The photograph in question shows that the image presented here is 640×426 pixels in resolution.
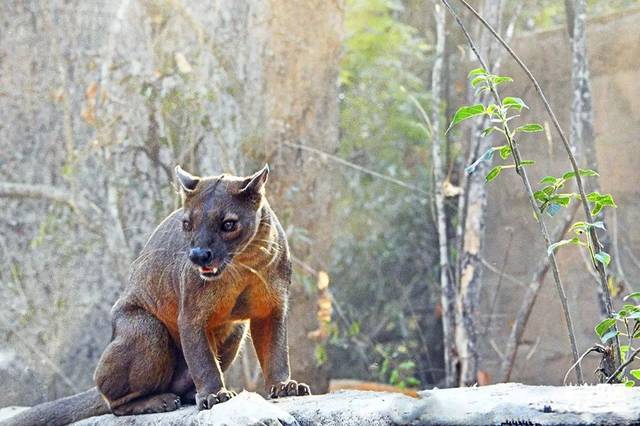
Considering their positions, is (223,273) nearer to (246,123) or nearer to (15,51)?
(246,123)

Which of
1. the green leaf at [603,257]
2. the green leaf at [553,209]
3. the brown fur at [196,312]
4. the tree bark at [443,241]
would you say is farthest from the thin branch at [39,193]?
the green leaf at [603,257]

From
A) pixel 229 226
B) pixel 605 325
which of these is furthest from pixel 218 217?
pixel 605 325

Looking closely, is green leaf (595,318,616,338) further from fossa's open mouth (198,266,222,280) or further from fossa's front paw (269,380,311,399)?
fossa's open mouth (198,266,222,280)

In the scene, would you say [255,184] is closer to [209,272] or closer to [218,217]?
[218,217]

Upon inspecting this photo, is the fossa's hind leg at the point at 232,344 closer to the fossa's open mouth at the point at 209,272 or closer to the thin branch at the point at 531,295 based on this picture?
the fossa's open mouth at the point at 209,272

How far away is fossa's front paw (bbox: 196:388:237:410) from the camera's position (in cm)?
430

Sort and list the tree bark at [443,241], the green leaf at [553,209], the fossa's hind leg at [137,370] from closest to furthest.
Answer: the green leaf at [553,209]
the fossa's hind leg at [137,370]
the tree bark at [443,241]

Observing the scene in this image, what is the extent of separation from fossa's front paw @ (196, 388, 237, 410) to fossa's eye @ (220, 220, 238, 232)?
70 centimetres

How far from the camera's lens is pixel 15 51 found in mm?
7406

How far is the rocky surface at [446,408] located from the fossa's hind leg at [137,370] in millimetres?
312

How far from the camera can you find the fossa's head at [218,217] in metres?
4.26

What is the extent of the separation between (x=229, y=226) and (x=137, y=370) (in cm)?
86

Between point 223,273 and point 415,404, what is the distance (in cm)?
123

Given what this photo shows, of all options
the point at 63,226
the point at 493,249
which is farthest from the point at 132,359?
the point at 493,249
